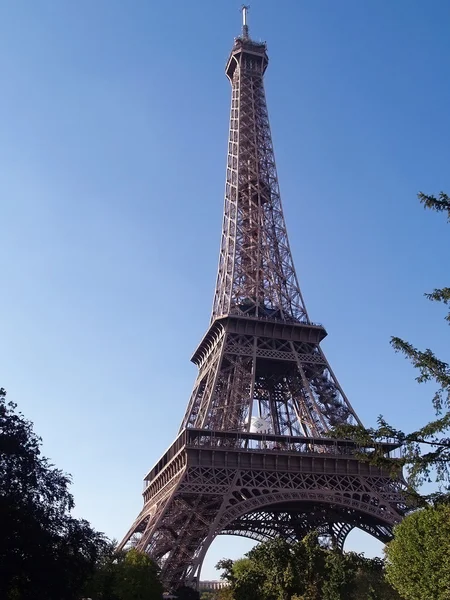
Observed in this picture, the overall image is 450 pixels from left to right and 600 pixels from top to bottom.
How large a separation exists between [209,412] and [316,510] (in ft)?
40.0

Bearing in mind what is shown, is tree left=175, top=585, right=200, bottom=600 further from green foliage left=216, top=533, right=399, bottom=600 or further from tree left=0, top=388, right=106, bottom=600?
tree left=0, top=388, right=106, bottom=600

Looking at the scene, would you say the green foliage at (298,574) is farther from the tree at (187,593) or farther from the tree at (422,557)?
the tree at (187,593)

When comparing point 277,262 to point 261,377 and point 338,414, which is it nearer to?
point 261,377

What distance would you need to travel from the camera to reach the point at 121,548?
5066 centimetres

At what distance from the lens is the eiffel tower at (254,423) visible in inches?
1759

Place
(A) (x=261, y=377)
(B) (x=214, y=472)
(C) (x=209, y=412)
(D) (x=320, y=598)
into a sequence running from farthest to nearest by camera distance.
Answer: (A) (x=261, y=377) < (C) (x=209, y=412) < (B) (x=214, y=472) < (D) (x=320, y=598)

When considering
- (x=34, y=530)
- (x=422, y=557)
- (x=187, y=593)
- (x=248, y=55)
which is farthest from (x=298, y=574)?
(x=248, y=55)

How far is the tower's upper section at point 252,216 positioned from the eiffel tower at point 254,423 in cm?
13

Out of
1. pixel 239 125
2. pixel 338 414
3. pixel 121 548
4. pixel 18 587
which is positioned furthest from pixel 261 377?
pixel 18 587

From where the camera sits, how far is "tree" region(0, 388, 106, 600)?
2572 centimetres

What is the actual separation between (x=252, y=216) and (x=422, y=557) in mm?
36076

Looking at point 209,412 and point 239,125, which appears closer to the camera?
point 209,412

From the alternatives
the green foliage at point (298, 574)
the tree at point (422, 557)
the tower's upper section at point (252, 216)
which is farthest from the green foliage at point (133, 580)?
the tower's upper section at point (252, 216)

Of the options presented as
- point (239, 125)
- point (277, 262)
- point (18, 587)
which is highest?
point (239, 125)
